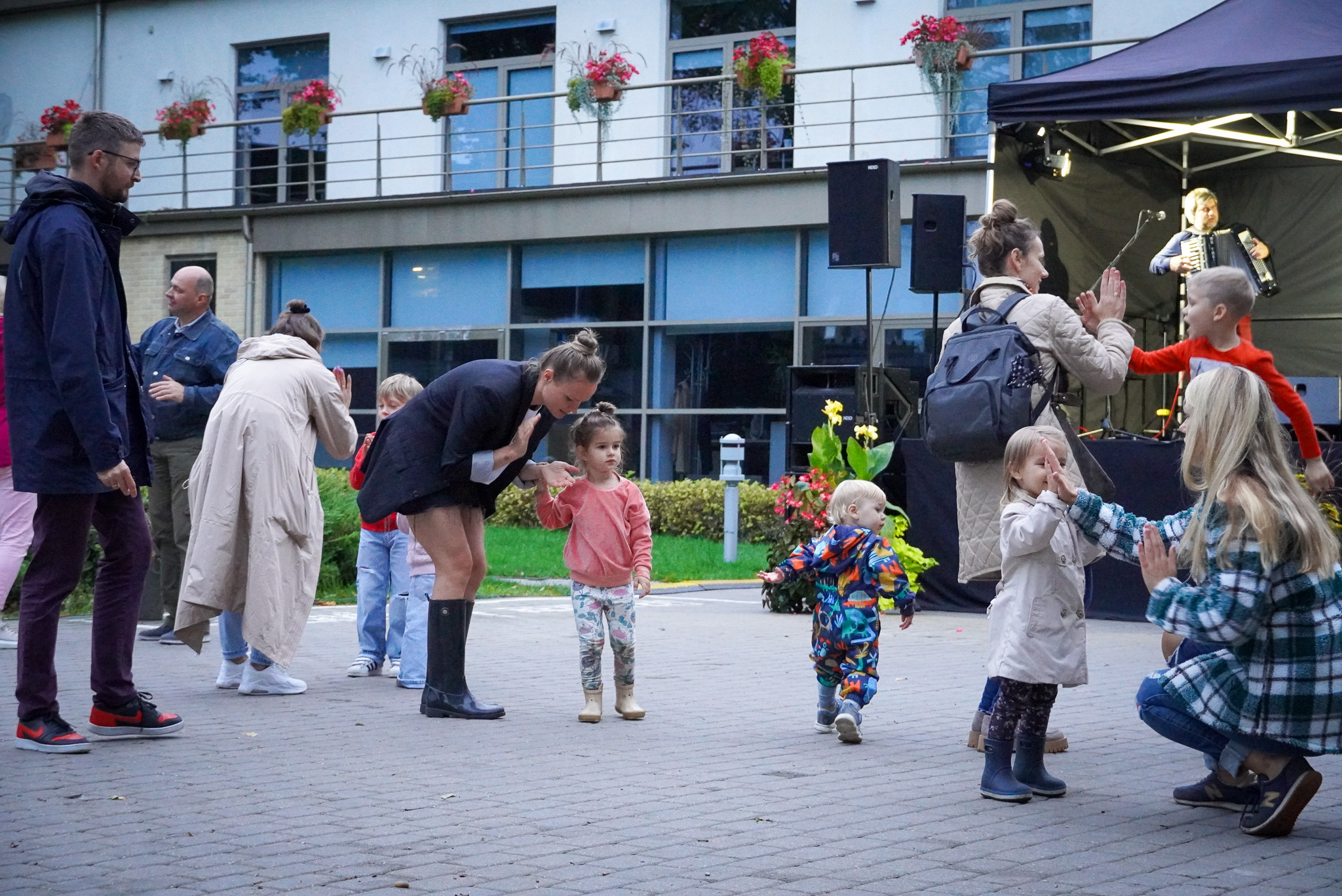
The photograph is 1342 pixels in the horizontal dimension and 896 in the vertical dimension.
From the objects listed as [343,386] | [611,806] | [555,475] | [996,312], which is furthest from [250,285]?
[611,806]

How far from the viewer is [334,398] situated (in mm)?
6617

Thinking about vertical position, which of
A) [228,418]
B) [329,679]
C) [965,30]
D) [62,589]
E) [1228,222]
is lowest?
[329,679]

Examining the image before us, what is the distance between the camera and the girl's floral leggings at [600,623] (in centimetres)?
586

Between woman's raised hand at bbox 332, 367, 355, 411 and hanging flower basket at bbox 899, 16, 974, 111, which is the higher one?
hanging flower basket at bbox 899, 16, 974, 111

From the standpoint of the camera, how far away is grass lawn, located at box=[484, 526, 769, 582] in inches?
513

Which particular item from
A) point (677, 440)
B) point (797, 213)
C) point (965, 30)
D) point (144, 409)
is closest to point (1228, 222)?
point (965, 30)

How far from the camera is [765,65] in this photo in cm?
1753

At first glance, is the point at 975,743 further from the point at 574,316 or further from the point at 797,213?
the point at 574,316

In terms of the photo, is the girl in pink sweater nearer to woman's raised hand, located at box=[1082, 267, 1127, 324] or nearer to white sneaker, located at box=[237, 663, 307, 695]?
white sneaker, located at box=[237, 663, 307, 695]

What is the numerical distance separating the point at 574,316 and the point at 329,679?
42.9ft

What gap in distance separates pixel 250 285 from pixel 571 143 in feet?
17.2

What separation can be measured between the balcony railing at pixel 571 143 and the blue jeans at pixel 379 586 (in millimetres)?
11330

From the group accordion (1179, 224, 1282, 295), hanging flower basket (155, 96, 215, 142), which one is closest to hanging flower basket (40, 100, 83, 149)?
hanging flower basket (155, 96, 215, 142)

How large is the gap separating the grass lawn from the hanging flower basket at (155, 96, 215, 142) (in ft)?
26.1
